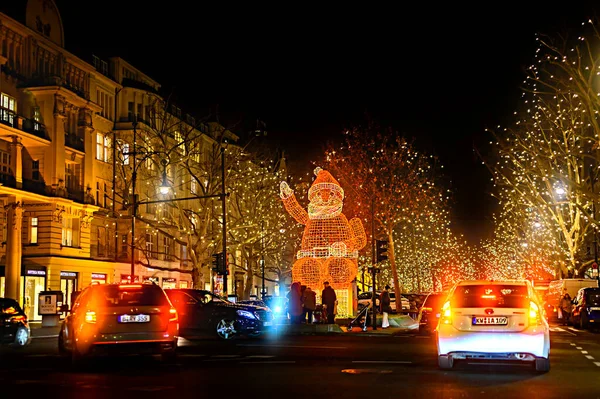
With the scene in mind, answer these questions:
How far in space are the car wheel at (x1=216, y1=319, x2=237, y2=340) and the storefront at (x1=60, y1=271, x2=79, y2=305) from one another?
→ 24.8 metres

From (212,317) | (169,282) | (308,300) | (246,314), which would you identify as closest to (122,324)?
(212,317)

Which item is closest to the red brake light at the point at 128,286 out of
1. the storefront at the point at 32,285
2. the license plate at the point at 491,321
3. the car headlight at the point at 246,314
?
the license plate at the point at 491,321

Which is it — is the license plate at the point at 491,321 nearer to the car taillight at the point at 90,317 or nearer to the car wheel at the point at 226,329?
the car taillight at the point at 90,317

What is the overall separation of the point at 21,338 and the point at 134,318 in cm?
978

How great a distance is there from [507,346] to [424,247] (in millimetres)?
60624

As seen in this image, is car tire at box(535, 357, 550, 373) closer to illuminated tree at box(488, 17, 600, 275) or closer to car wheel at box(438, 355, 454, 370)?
car wheel at box(438, 355, 454, 370)

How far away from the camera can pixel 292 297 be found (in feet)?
99.2

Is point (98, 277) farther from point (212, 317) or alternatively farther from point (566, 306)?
point (212, 317)

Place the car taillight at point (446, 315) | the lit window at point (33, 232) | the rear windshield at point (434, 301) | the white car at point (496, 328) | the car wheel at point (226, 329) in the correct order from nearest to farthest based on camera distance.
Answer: the white car at point (496, 328)
the car taillight at point (446, 315)
the car wheel at point (226, 329)
the rear windshield at point (434, 301)
the lit window at point (33, 232)

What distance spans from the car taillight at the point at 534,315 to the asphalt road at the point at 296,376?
88cm

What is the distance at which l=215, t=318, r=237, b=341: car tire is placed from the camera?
24.4 meters

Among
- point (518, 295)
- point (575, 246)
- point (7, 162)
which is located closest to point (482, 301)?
point (518, 295)

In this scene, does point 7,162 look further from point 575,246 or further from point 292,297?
point 575,246

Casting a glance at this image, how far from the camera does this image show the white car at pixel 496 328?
14.2 m
